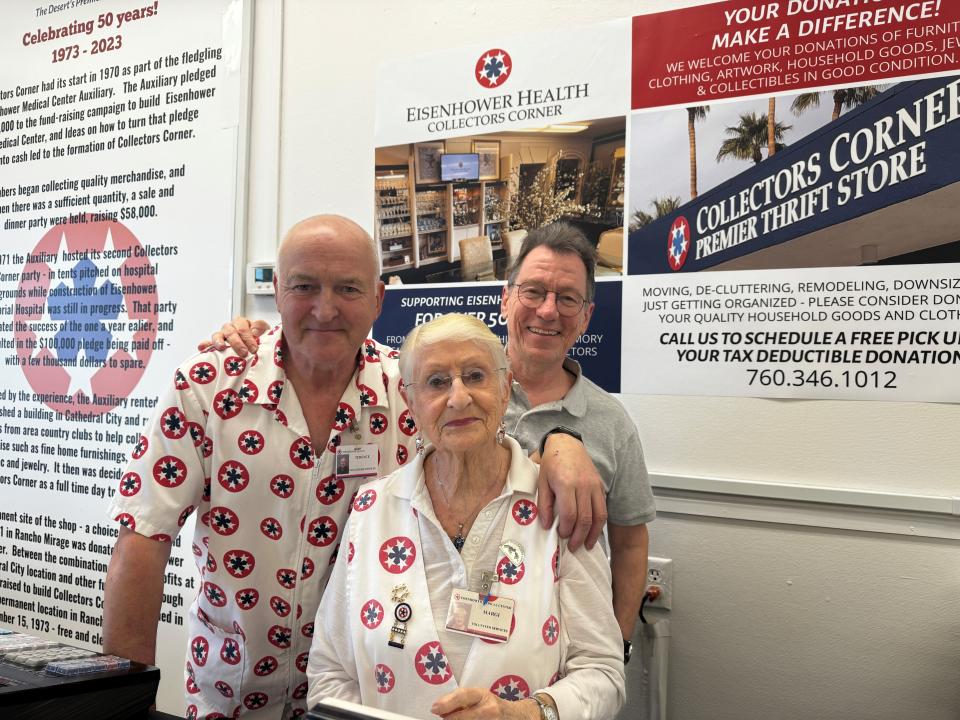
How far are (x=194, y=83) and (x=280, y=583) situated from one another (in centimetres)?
224

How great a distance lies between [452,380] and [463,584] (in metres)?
0.36

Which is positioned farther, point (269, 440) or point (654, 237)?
point (654, 237)

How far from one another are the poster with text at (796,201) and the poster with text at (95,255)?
166 cm

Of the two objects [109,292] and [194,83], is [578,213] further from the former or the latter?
[109,292]

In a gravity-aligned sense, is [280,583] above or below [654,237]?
below

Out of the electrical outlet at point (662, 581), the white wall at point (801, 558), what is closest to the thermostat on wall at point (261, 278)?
the white wall at point (801, 558)

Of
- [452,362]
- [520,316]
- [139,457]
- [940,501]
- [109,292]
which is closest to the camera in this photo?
[452,362]

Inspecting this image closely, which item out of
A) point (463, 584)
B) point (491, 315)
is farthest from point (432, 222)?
point (463, 584)

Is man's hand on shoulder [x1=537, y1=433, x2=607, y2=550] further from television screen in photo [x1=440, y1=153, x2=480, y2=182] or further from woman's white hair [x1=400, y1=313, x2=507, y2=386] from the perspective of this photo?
television screen in photo [x1=440, y1=153, x2=480, y2=182]

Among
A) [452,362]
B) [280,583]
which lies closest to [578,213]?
[452,362]

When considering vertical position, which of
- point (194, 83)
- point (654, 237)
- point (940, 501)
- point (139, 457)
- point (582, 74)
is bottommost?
point (940, 501)

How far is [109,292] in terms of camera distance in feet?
10.3

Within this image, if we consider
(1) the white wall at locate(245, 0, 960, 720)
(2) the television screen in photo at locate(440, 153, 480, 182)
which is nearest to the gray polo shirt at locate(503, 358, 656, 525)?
(1) the white wall at locate(245, 0, 960, 720)

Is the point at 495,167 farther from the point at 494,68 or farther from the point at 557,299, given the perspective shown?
the point at 557,299
